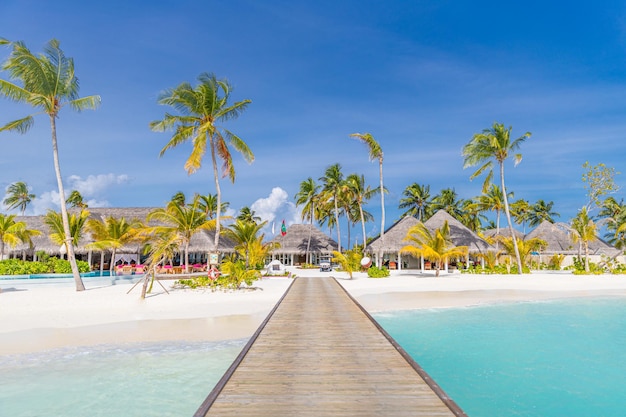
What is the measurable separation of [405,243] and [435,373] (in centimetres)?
A: 2494

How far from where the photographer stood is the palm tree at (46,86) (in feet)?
53.8

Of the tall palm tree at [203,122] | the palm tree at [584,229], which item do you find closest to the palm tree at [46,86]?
the tall palm tree at [203,122]

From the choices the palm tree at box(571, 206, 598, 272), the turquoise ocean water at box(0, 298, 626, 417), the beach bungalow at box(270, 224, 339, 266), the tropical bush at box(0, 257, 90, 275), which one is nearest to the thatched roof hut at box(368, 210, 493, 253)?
the palm tree at box(571, 206, 598, 272)

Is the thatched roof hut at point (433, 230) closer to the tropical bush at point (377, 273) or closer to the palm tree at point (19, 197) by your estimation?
the tropical bush at point (377, 273)

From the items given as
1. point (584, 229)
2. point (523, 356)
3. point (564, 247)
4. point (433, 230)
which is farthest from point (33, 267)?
point (564, 247)

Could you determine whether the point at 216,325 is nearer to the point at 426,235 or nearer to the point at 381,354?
the point at 381,354

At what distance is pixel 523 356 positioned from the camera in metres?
9.49

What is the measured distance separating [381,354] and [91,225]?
90.8 feet

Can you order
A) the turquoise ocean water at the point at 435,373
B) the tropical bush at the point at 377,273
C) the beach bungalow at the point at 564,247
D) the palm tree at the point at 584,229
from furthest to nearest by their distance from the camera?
the beach bungalow at the point at 564,247 < the palm tree at the point at 584,229 < the tropical bush at the point at 377,273 < the turquoise ocean water at the point at 435,373

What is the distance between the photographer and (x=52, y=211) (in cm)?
2798

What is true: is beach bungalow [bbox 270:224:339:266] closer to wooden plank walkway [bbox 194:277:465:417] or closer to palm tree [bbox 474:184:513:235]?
palm tree [bbox 474:184:513:235]

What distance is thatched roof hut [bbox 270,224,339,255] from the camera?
44406 mm

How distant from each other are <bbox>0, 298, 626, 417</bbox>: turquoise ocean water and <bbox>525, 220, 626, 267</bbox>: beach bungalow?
3064 centimetres

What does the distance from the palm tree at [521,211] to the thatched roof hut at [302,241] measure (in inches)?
1104
